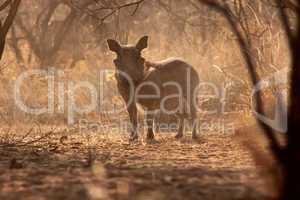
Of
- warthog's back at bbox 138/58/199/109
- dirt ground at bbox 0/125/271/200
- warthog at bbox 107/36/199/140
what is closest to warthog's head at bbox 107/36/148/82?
warthog at bbox 107/36/199/140

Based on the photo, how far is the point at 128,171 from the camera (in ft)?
20.0

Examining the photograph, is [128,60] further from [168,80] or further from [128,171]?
[128,171]

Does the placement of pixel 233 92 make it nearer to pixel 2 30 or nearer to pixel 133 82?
pixel 133 82

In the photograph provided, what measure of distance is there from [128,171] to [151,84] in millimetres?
4973

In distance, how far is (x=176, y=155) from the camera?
8.02 meters

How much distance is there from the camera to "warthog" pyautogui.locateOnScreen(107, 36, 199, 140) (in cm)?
1059

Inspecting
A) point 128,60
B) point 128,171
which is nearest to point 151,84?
point 128,60

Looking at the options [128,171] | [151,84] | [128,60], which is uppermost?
[128,60]

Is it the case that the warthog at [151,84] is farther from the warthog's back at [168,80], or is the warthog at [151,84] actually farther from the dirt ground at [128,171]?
the dirt ground at [128,171]

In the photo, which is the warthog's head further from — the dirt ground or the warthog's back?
the dirt ground

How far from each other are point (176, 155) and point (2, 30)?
2649 mm

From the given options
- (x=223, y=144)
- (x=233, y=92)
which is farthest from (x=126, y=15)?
(x=223, y=144)

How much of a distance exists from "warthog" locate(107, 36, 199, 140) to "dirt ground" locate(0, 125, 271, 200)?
44.6 inches

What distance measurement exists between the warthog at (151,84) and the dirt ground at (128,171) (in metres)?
1.13
